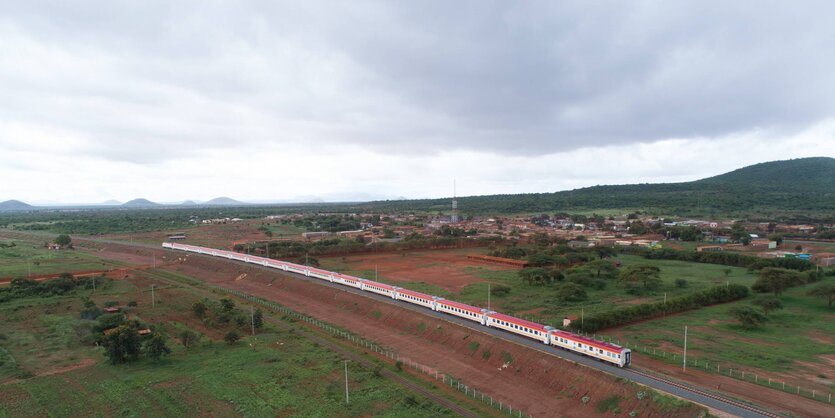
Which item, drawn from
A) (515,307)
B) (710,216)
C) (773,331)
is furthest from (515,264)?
(710,216)

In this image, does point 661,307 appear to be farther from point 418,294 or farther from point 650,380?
point 418,294

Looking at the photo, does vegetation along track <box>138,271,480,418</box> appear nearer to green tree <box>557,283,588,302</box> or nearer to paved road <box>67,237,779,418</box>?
paved road <box>67,237,779,418</box>

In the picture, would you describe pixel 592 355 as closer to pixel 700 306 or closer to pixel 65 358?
pixel 700 306

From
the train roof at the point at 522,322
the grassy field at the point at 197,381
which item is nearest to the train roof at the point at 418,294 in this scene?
the train roof at the point at 522,322

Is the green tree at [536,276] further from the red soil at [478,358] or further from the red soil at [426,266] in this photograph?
the red soil at [478,358]

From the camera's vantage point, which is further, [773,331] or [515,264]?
[515,264]

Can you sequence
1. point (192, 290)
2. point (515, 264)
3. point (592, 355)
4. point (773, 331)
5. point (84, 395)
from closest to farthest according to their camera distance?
point (84, 395) < point (592, 355) < point (773, 331) < point (192, 290) < point (515, 264)
